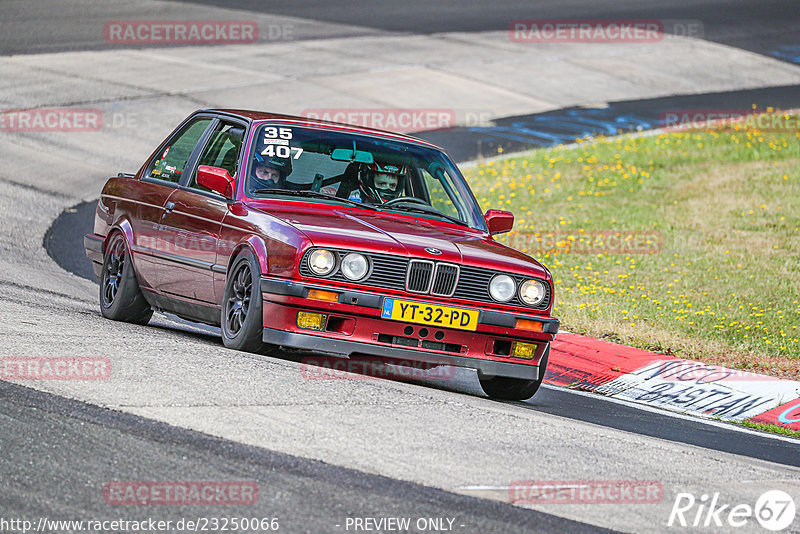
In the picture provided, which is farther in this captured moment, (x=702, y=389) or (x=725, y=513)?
(x=702, y=389)

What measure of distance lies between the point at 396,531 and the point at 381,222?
3.65 meters

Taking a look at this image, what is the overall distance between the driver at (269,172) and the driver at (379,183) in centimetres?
48

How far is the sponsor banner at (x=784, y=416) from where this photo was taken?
9.02m

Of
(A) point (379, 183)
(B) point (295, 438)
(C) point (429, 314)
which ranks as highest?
(A) point (379, 183)

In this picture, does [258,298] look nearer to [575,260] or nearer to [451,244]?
[451,244]

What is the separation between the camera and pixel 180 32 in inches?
1178

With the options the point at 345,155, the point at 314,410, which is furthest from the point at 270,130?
the point at 314,410

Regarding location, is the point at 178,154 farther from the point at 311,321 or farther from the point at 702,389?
the point at 702,389

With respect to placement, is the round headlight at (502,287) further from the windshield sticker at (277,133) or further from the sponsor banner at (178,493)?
the sponsor banner at (178,493)

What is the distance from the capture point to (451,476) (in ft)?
18.2

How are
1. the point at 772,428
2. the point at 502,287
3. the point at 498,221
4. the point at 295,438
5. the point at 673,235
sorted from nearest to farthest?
1. the point at 295,438
2. the point at 502,287
3. the point at 772,428
4. the point at 498,221
5. the point at 673,235

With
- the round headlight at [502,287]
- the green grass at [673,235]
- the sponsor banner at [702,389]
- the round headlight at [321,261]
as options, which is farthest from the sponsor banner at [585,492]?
the green grass at [673,235]

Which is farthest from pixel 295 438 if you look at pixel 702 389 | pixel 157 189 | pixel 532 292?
pixel 702 389

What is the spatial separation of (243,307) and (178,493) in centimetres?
297
